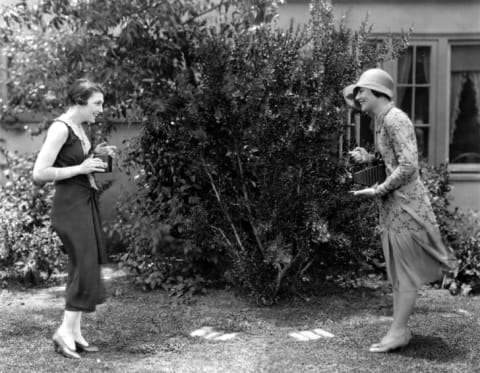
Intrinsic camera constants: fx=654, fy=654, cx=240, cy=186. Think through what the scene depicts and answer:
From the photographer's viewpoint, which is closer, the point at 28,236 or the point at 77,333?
the point at 77,333

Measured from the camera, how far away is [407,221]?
4398 millimetres

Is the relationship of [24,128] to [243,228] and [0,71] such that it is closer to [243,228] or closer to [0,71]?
[0,71]

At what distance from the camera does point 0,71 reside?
8.02 metres

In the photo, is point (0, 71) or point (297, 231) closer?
point (297, 231)

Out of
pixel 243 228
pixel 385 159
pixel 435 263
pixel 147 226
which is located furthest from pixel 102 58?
pixel 435 263

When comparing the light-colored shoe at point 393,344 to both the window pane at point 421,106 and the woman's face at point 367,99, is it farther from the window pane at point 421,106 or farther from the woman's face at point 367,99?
the window pane at point 421,106

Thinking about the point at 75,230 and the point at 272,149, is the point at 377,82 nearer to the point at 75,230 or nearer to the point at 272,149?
the point at 272,149

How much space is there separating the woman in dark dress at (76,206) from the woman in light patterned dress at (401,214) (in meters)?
1.85

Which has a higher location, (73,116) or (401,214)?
(73,116)

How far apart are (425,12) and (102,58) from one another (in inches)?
158

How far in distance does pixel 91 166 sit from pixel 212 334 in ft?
5.57

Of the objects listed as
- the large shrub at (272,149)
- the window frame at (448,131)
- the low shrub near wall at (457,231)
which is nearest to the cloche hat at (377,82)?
Answer: the large shrub at (272,149)

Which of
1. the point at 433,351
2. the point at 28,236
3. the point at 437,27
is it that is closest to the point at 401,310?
the point at 433,351

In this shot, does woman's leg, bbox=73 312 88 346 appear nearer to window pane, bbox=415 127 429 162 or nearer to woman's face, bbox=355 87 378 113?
woman's face, bbox=355 87 378 113
